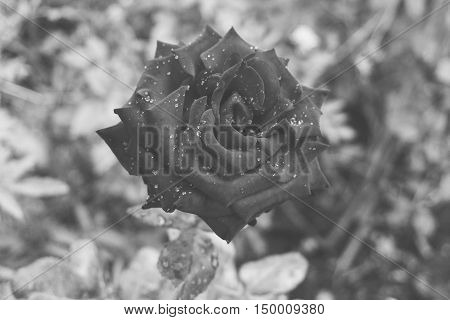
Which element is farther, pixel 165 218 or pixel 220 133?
pixel 165 218

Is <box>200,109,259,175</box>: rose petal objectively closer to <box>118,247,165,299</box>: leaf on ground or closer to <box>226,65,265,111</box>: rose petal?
<box>226,65,265,111</box>: rose petal

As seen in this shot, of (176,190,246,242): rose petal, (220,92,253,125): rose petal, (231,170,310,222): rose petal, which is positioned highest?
(220,92,253,125): rose petal

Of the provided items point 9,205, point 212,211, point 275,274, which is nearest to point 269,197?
point 212,211

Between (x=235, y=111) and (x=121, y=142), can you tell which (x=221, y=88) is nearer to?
(x=235, y=111)

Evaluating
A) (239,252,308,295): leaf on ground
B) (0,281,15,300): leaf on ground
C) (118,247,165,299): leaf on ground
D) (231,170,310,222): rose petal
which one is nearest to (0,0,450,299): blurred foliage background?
(118,247,165,299): leaf on ground

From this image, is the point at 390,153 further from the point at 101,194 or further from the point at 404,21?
the point at 101,194

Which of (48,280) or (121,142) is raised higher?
(121,142)
